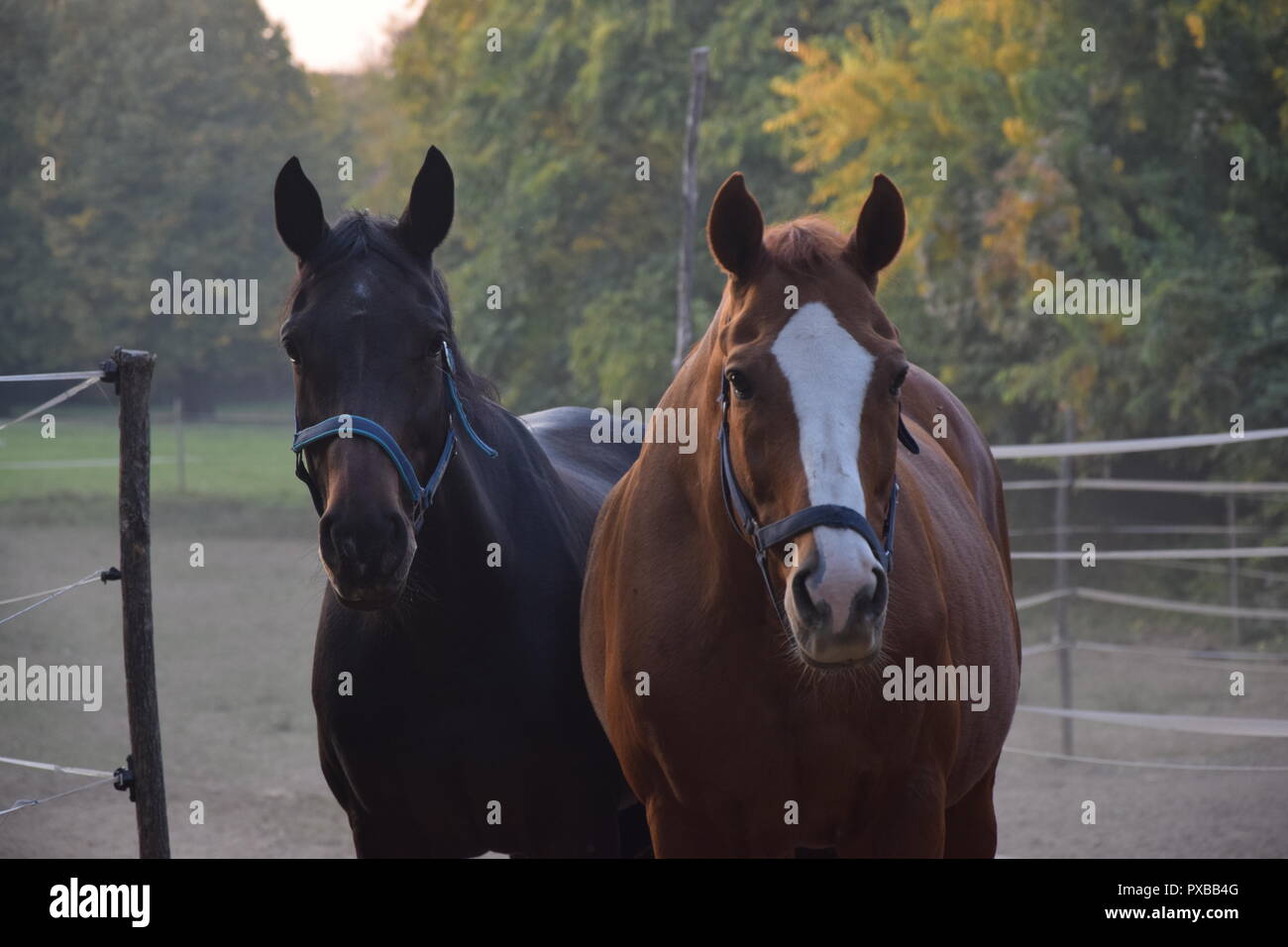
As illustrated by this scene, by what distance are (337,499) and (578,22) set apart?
15.7m

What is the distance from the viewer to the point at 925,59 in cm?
1200

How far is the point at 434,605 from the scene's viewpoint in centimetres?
309

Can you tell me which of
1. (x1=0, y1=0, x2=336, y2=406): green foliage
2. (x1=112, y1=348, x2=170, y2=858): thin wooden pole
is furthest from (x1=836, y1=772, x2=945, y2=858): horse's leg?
(x1=0, y1=0, x2=336, y2=406): green foliage

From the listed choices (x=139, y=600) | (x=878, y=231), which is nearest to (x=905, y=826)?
(x=878, y=231)

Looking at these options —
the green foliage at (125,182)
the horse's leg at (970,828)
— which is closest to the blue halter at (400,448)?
the horse's leg at (970,828)

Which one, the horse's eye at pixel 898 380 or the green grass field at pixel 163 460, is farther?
the green grass field at pixel 163 460

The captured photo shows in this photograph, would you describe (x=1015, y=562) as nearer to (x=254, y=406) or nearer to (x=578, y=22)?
(x=578, y=22)

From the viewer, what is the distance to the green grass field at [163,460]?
22297mm

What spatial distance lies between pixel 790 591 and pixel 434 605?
1205 mm

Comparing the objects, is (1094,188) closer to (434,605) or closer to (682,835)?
(434,605)

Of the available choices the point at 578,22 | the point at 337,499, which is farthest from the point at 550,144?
the point at 337,499

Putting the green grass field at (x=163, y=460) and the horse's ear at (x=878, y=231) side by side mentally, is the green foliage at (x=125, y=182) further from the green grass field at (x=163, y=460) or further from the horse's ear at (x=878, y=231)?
the horse's ear at (x=878, y=231)

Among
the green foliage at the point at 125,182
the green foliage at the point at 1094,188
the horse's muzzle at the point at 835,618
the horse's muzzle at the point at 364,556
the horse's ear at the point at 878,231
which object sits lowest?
the horse's muzzle at the point at 835,618

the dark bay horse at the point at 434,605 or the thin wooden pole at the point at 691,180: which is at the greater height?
the thin wooden pole at the point at 691,180
